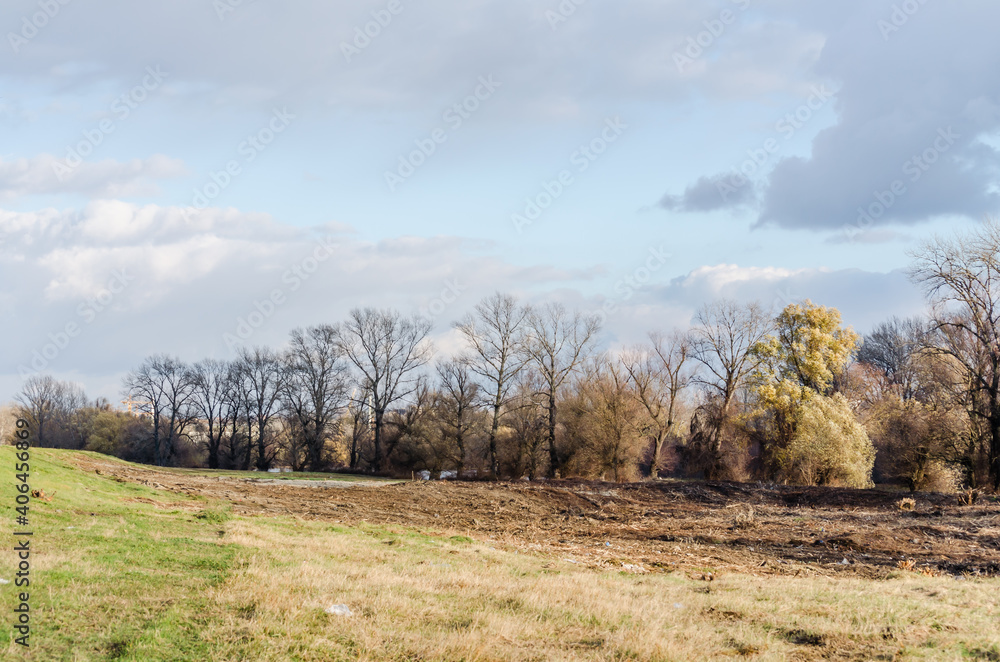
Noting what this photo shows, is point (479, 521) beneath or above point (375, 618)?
beneath

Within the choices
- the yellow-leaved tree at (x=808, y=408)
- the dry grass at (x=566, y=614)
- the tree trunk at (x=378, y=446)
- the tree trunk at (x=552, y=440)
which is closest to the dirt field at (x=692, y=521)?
the dry grass at (x=566, y=614)

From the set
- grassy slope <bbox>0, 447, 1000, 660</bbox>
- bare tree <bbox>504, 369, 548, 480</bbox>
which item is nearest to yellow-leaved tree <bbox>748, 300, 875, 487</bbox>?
bare tree <bbox>504, 369, 548, 480</bbox>

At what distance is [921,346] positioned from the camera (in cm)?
3516

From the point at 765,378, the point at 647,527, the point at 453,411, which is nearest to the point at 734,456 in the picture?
the point at 765,378

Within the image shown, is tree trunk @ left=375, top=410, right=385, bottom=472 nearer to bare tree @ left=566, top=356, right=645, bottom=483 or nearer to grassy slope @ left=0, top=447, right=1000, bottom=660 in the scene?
bare tree @ left=566, top=356, right=645, bottom=483

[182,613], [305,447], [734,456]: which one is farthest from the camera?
[305,447]

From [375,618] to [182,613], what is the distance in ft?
6.91

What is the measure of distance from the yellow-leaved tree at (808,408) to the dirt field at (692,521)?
9748 mm

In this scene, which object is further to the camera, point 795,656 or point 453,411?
point 453,411

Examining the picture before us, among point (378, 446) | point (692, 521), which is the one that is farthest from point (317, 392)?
point (692, 521)

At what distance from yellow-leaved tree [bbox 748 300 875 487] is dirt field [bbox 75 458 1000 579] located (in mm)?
9748

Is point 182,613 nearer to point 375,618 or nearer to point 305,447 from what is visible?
point 375,618

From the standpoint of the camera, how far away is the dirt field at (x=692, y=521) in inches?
604

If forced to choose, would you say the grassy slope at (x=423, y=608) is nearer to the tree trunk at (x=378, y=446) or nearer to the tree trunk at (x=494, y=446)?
the tree trunk at (x=494, y=446)
